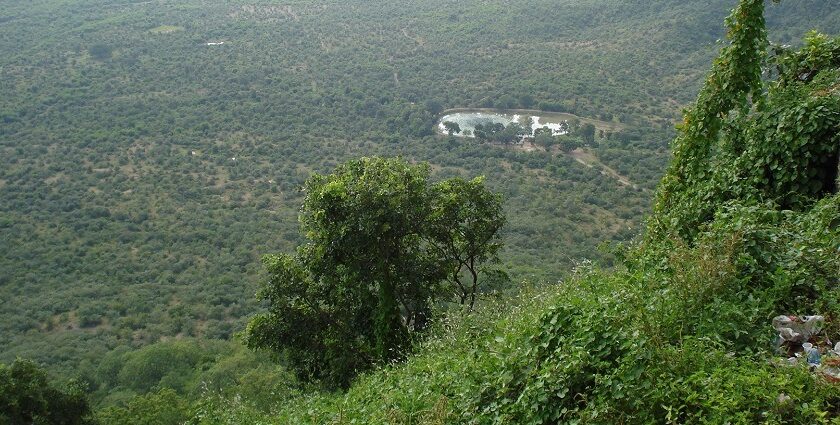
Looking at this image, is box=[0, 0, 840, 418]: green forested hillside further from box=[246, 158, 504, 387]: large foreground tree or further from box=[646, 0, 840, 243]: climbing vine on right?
box=[646, 0, 840, 243]: climbing vine on right

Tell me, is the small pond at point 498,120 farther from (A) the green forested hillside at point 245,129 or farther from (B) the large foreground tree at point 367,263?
(B) the large foreground tree at point 367,263

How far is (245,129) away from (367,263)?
39.0 meters

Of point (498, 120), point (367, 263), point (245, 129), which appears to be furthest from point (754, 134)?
point (245, 129)

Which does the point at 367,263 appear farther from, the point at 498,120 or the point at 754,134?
the point at 498,120

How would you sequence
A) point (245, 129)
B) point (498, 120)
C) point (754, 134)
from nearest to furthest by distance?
point (754, 134), point (245, 129), point (498, 120)

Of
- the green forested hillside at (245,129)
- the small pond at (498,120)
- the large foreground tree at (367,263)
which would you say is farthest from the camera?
the small pond at (498,120)

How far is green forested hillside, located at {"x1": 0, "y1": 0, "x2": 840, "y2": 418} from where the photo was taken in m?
25.9

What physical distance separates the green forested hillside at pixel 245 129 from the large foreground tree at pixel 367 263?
2559 mm

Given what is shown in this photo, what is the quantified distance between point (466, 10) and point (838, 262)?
68.2 meters

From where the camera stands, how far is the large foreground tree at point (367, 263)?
956 centimetres

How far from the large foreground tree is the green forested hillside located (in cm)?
256

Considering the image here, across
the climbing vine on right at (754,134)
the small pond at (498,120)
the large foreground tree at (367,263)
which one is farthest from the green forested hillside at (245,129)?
the climbing vine on right at (754,134)

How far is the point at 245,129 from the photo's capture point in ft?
153

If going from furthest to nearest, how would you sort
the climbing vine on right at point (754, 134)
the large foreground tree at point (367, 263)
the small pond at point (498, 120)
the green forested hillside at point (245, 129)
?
1. the small pond at point (498, 120)
2. the green forested hillside at point (245, 129)
3. the large foreground tree at point (367, 263)
4. the climbing vine on right at point (754, 134)
